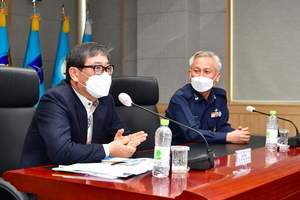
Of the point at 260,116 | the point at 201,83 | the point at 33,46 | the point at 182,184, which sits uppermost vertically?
the point at 33,46

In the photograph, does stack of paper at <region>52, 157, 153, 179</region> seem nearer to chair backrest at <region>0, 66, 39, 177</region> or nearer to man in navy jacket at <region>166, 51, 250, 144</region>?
chair backrest at <region>0, 66, 39, 177</region>

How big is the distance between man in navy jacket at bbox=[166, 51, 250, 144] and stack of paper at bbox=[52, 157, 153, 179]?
104 cm

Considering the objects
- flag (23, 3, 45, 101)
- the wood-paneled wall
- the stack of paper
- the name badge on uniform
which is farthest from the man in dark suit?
the wood-paneled wall

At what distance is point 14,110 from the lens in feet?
7.84

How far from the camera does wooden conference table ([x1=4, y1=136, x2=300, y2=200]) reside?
134cm

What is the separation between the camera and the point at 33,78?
2.42 meters

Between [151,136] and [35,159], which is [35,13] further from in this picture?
[35,159]

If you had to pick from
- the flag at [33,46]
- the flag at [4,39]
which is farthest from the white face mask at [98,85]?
the flag at [33,46]

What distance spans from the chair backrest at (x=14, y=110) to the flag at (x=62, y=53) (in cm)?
256

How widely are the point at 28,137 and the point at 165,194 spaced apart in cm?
102

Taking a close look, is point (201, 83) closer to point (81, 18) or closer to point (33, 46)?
point (33, 46)

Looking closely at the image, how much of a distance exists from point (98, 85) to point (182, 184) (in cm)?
90

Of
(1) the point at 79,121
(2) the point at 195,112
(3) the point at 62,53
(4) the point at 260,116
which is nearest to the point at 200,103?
(2) the point at 195,112

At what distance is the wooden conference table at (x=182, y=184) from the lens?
1.34m
